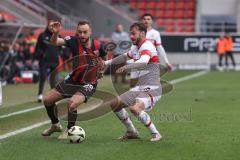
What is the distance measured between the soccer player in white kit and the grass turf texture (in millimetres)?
303

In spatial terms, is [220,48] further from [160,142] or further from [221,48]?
[160,142]

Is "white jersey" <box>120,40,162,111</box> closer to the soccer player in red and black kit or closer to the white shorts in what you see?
the white shorts

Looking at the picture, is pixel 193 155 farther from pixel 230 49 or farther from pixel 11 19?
pixel 230 49

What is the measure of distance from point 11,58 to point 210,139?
630 inches

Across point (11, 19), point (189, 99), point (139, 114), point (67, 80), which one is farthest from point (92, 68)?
point (11, 19)

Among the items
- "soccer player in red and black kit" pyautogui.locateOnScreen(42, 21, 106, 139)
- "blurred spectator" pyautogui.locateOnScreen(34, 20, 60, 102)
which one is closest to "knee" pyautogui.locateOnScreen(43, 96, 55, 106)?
"soccer player in red and black kit" pyautogui.locateOnScreen(42, 21, 106, 139)

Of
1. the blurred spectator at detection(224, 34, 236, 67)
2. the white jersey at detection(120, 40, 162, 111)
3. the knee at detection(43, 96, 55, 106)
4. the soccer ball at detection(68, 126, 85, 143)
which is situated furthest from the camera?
the blurred spectator at detection(224, 34, 236, 67)

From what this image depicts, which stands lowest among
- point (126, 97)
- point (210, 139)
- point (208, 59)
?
point (208, 59)

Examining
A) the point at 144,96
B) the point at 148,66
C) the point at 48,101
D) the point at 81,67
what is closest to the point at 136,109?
the point at 144,96

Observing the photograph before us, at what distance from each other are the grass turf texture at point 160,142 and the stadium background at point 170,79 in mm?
13

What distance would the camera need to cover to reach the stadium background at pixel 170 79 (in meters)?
9.34

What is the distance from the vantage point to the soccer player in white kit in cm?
971

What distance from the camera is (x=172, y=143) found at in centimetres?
955

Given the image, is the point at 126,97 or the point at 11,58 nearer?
the point at 126,97
